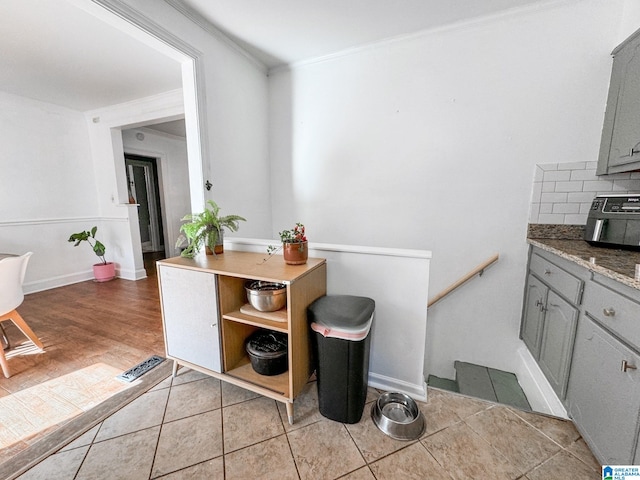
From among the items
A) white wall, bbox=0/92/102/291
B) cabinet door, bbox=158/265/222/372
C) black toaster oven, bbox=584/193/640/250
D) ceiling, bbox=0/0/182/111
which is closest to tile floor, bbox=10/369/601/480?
cabinet door, bbox=158/265/222/372

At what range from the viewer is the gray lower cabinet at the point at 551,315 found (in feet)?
4.50

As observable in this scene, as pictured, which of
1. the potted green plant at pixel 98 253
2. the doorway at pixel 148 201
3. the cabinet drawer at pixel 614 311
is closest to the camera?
the cabinet drawer at pixel 614 311

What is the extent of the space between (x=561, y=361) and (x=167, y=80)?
13.5 feet

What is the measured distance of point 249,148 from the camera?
95.3 inches

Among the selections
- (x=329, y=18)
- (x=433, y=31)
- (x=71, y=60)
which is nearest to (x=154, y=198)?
(x=71, y=60)

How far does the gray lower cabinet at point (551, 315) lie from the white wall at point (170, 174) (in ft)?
18.4

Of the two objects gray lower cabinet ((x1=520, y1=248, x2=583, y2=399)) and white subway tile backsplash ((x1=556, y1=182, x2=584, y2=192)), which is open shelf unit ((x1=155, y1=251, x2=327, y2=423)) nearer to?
gray lower cabinet ((x1=520, y1=248, x2=583, y2=399))

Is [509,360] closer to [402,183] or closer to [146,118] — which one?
[402,183]

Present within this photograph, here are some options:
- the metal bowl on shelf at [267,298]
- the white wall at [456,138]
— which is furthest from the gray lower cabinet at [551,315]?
the metal bowl on shelf at [267,298]

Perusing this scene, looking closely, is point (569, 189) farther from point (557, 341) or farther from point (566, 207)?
point (557, 341)

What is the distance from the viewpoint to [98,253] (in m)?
3.77

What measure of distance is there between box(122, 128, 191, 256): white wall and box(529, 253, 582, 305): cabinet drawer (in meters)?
5.59

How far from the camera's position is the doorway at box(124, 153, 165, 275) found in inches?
193

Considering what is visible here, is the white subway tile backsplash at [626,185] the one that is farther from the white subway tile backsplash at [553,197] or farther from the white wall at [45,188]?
the white wall at [45,188]
